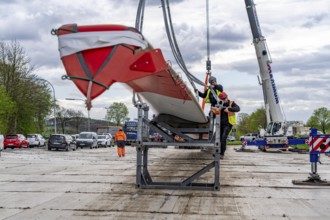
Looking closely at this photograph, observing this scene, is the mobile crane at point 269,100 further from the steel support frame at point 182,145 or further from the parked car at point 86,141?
the parked car at point 86,141

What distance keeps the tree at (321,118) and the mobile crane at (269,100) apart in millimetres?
60368

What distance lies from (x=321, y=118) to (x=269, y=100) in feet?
215

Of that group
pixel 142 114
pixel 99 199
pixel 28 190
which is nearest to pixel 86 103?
pixel 99 199

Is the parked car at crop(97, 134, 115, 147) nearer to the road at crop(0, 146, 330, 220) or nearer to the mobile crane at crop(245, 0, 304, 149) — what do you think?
the mobile crane at crop(245, 0, 304, 149)

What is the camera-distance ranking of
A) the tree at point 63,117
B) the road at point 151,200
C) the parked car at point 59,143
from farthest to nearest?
the tree at point 63,117 → the parked car at point 59,143 → the road at point 151,200

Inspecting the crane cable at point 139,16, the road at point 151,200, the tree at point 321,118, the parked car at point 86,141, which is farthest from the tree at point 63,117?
the crane cable at point 139,16

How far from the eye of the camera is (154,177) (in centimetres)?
1301

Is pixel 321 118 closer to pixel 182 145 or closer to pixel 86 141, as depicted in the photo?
pixel 86 141

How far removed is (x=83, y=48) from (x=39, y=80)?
4980 centimetres

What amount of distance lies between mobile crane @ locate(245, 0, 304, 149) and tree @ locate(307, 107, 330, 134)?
2377 inches

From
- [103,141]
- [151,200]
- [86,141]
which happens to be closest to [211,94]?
[151,200]

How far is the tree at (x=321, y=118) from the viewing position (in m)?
85.6

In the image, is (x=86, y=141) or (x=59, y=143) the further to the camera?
(x=86, y=141)

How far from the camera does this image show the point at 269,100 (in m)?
26.4
